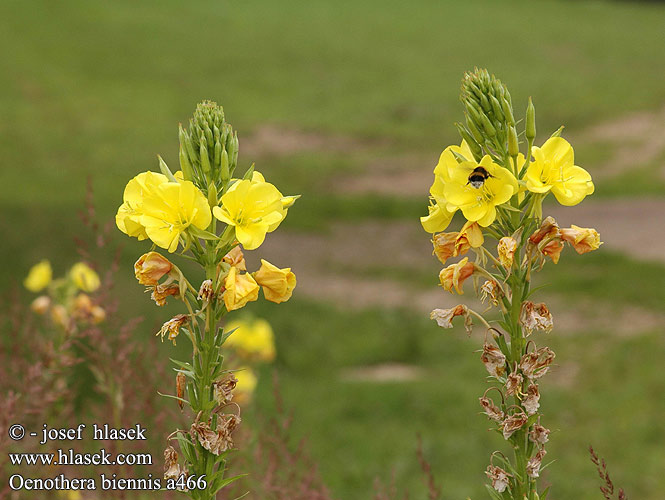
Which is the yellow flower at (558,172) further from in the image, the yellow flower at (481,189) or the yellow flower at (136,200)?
the yellow flower at (136,200)

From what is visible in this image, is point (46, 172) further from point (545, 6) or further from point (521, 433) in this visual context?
point (545, 6)

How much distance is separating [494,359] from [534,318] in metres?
0.13

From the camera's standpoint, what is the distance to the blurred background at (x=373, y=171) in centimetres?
712

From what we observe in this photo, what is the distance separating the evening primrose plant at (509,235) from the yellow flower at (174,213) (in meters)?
0.55

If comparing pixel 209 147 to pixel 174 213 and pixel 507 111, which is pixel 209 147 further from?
pixel 507 111

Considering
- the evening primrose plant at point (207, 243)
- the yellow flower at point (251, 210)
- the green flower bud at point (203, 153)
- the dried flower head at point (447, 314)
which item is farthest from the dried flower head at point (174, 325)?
the dried flower head at point (447, 314)

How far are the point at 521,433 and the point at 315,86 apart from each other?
913 inches

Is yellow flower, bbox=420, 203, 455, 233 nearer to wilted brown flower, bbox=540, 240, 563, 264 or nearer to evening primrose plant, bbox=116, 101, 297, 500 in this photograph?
wilted brown flower, bbox=540, 240, 563, 264

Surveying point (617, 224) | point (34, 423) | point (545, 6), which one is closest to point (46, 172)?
point (617, 224)

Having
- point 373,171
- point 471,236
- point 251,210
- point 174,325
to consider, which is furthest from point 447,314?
point 373,171

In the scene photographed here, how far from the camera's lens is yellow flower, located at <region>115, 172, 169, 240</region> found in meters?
1.89

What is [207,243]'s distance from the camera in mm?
1875

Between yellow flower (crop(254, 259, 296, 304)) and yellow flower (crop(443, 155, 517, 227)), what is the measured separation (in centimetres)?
42

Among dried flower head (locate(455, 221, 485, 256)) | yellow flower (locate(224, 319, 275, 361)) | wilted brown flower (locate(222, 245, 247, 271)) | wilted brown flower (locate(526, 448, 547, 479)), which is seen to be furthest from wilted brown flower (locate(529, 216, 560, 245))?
yellow flower (locate(224, 319, 275, 361))
